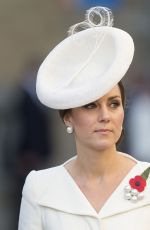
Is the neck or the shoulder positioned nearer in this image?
the neck

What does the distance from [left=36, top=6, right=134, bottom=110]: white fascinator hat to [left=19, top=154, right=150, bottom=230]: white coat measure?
1.21 feet

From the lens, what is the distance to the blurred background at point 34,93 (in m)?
5.55

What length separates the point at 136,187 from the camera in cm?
288

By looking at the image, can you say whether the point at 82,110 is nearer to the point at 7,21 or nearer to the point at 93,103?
the point at 93,103

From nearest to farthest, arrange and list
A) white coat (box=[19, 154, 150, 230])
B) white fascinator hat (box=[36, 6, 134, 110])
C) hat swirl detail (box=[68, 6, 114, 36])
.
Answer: white fascinator hat (box=[36, 6, 134, 110]), white coat (box=[19, 154, 150, 230]), hat swirl detail (box=[68, 6, 114, 36])

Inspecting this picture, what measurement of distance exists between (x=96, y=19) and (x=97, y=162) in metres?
0.56

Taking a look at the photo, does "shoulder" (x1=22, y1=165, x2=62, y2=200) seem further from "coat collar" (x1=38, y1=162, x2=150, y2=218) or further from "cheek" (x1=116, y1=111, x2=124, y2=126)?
"cheek" (x1=116, y1=111, x2=124, y2=126)

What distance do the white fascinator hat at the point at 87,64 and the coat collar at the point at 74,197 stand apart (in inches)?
14.0

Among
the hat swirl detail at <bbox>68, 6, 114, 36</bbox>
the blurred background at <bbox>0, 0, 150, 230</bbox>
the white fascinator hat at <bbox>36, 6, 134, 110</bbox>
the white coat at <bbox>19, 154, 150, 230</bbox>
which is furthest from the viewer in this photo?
the blurred background at <bbox>0, 0, 150, 230</bbox>

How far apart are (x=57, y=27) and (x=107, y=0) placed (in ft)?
1.54

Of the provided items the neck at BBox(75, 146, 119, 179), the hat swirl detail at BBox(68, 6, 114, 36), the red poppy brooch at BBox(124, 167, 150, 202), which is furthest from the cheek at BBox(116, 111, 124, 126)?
the hat swirl detail at BBox(68, 6, 114, 36)

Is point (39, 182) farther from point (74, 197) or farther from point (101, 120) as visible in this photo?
point (101, 120)

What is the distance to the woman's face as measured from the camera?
2.79 metres

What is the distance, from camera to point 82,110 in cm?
283
